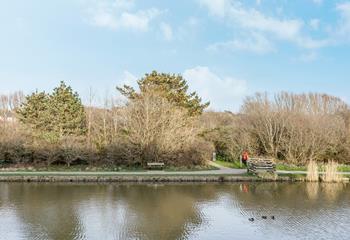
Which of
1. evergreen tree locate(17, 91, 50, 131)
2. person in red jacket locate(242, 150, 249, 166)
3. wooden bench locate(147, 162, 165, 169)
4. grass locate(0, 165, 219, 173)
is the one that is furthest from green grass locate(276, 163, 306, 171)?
evergreen tree locate(17, 91, 50, 131)

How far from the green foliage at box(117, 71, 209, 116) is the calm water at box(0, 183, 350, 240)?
1475 cm

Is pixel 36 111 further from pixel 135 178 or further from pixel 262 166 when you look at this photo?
pixel 262 166

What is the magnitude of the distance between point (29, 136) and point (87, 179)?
8.33 meters

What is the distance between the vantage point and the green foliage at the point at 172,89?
1313 inches

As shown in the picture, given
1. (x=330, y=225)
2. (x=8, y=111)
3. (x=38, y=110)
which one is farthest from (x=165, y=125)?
(x=8, y=111)

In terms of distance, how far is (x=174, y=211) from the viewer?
44.4 feet

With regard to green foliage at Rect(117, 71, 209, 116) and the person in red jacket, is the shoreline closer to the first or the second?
the person in red jacket

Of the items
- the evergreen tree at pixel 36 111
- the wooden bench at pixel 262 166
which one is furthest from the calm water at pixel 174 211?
the evergreen tree at pixel 36 111

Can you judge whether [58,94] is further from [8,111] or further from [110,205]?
[110,205]

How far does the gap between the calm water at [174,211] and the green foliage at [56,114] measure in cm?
993

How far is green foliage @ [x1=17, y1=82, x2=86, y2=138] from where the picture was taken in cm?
2900

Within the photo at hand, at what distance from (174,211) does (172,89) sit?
22.3 meters

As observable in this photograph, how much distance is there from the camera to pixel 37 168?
2486 cm

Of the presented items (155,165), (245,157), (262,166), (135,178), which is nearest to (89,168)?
(155,165)
